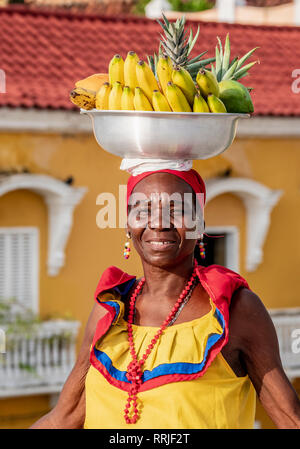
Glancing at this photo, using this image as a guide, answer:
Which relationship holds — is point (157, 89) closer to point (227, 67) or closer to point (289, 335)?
point (227, 67)

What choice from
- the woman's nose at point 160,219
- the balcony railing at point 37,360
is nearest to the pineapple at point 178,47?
the woman's nose at point 160,219

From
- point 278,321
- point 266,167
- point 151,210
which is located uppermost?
point 266,167

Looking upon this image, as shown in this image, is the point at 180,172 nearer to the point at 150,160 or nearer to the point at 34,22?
the point at 150,160

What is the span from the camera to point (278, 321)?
47.9 feet

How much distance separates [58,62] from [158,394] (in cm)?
1065

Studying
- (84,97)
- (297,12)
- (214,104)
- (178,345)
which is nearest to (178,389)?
(178,345)

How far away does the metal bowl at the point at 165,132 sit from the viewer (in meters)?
3.19

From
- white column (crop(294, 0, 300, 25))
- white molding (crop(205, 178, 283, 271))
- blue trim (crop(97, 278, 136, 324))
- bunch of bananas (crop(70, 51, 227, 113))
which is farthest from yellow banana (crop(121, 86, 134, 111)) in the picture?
white column (crop(294, 0, 300, 25))

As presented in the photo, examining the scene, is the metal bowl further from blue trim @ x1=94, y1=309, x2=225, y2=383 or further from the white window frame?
the white window frame

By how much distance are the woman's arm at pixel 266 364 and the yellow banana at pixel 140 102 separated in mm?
767

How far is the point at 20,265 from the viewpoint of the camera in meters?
13.4

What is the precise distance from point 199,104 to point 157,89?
0.55ft
